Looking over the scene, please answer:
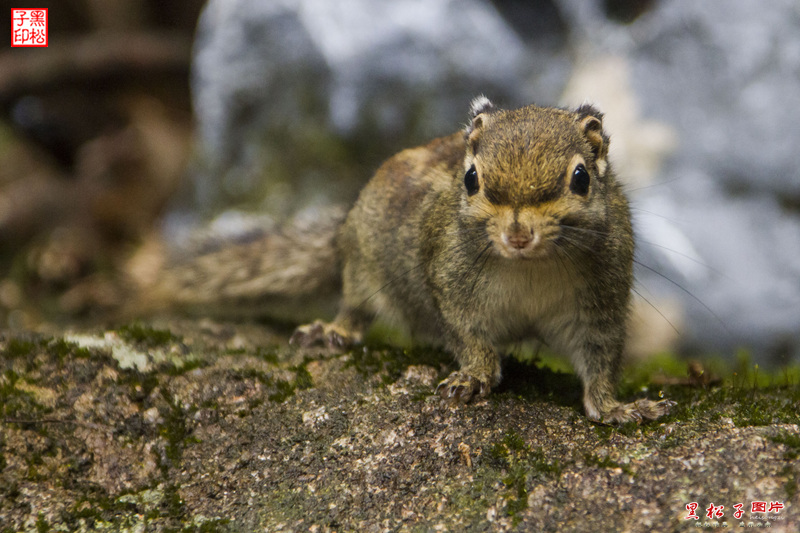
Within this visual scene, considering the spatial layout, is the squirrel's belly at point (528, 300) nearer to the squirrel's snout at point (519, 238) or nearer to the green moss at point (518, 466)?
the squirrel's snout at point (519, 238)

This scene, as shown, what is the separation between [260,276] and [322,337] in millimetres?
975

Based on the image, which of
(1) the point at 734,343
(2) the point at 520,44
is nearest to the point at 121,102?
(2) the point at 520,44

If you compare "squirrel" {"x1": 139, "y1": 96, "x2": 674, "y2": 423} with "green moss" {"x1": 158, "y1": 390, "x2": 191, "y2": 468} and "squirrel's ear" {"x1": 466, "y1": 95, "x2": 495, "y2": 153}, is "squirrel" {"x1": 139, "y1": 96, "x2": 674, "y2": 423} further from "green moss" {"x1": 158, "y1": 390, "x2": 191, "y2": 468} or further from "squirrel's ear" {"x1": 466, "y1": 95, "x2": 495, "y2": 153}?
"green moss" {"x1": 158, "y1": 390, "x2": 191, "y2": 468}

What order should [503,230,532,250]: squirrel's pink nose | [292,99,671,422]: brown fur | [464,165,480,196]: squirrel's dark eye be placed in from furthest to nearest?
[464,165,480,196]: squirrel's dark eye
[292,99,671,422]: brown fur
[503,230,532,250]: squirrel's pink nose

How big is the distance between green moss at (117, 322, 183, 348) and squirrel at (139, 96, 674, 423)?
0.83 meters

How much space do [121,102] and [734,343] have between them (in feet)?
29.3

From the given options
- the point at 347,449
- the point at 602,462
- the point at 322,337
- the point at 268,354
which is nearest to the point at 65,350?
the point at 268,354

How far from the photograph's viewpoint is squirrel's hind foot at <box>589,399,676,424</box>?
3180 mm

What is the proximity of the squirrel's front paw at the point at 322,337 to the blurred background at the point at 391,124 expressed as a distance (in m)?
1.10

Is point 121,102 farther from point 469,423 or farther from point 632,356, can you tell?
point 469,423

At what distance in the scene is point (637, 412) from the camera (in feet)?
10.5

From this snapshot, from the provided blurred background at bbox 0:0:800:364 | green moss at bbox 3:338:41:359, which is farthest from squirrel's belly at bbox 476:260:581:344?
green moss at bbox 3:338:41:359

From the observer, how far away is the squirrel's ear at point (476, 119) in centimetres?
339

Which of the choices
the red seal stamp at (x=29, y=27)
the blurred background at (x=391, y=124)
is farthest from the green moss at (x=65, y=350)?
the red seal stamp at (x=29, y=27)
